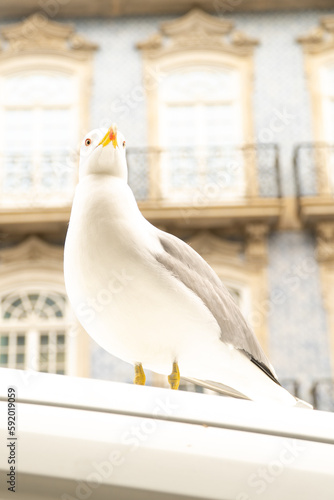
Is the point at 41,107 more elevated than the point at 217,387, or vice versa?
the point at 41,107

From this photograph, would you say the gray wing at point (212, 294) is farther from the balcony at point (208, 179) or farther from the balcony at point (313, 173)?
the balcony at point (313, 173)

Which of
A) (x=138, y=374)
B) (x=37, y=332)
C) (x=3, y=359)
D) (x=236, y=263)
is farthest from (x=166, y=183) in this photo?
(x=138, y=374)

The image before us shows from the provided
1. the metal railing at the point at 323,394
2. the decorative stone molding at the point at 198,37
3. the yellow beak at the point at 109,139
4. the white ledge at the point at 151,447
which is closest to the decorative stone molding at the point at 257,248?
the metal railing at the point at 323,394

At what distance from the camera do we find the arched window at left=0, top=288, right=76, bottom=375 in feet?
30.1

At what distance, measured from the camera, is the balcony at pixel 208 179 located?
9.29 metres

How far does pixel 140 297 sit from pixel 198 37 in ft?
31.9

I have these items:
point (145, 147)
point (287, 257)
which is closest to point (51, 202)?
point (145, 147)

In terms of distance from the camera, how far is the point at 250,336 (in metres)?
1.72

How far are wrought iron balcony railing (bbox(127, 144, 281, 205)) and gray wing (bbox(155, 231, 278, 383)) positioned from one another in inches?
308

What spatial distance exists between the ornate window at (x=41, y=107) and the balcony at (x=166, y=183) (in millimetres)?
16

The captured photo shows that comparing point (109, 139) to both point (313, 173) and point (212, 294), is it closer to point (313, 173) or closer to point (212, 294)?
point (212, 294)

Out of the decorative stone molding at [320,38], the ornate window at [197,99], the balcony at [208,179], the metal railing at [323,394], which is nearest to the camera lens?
the metal railing at [323,394]

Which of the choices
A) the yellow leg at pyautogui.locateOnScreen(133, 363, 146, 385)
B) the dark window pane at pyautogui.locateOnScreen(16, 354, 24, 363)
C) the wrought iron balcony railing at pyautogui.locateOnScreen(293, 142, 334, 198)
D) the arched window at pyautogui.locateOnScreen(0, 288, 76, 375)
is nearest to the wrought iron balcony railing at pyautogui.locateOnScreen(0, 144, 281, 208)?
the wrought iron balcony railing at pyautogui.locateOnScreen(293, 142, 334, 198)

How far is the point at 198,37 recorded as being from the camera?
1066 centimetres
